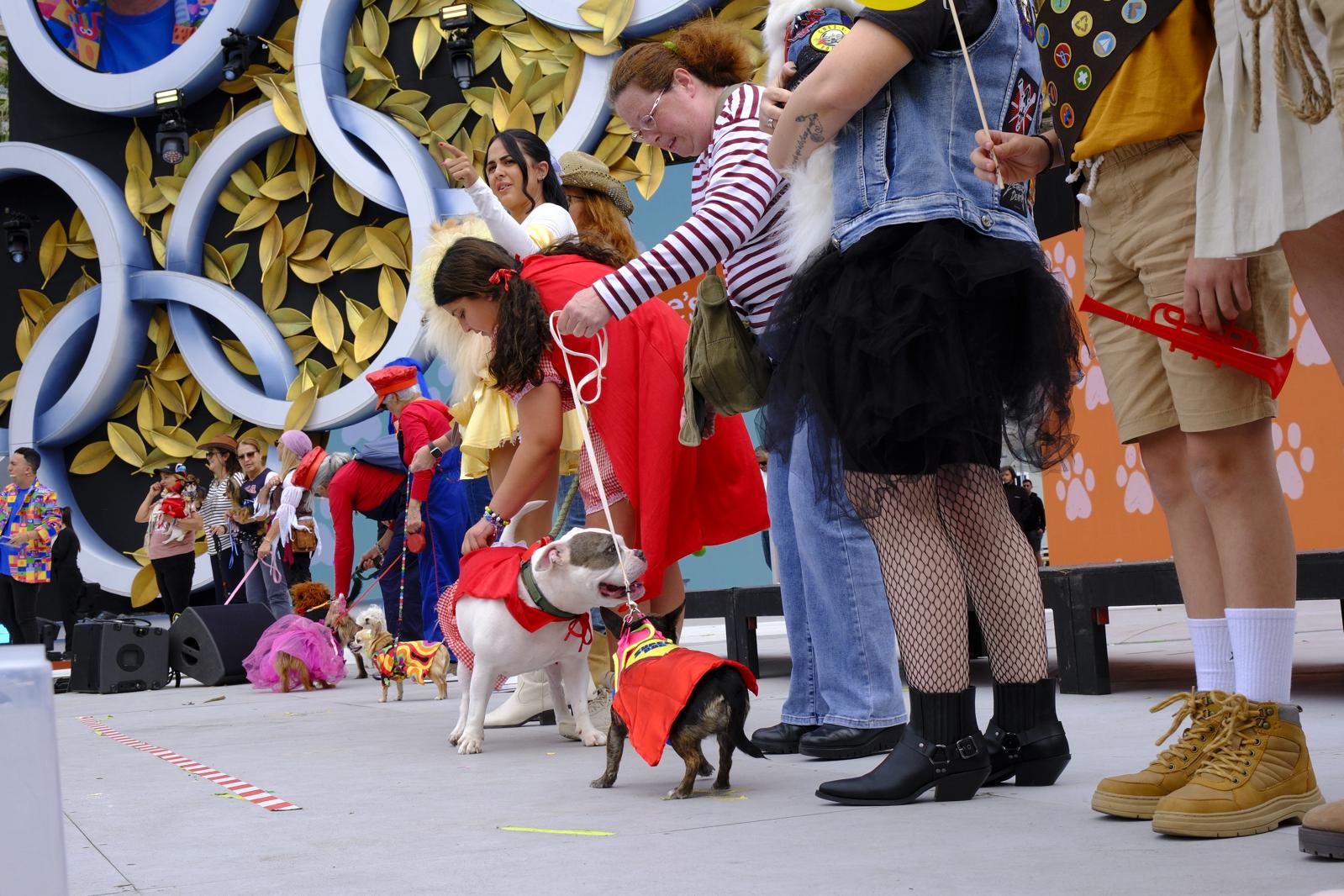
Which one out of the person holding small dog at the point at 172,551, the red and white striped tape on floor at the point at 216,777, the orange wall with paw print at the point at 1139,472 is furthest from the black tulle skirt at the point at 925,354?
the person holding small dog at the point at 172,551

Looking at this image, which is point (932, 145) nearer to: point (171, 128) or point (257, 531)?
point (257, 531)

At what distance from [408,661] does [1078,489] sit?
3.37 m

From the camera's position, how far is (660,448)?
2.92m

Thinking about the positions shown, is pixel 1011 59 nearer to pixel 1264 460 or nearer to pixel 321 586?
pixel 1264 460

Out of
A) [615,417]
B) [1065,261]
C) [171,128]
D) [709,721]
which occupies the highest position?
[171,128]

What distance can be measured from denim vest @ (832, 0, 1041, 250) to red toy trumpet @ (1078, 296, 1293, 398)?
33 centimetres

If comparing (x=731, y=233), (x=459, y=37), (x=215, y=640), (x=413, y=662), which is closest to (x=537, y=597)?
(x=731, y=233)

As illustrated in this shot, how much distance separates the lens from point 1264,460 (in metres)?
1.74

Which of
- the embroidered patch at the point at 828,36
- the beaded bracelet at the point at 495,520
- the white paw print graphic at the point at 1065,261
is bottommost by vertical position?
the beaded bracelet at the point at 495,520

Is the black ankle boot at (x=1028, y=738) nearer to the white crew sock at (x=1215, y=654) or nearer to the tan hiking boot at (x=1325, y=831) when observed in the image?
the white crew sock at (x=1215, y=654)

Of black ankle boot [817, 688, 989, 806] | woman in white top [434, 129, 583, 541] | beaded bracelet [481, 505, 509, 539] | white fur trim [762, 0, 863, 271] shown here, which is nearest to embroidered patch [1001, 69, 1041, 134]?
white fur trim [762, 0, 863, 271]

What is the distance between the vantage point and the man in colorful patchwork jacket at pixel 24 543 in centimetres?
864

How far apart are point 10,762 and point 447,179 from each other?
30.7 feet

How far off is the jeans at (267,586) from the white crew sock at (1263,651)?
273 inches
